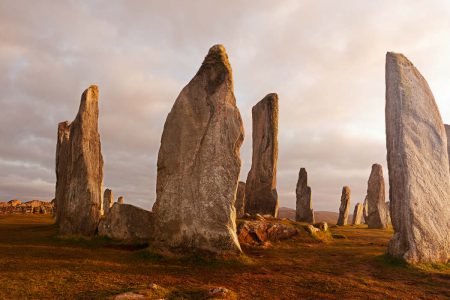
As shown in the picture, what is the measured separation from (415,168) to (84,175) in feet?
42.7

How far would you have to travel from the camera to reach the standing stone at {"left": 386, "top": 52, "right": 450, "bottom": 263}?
41.7 feet

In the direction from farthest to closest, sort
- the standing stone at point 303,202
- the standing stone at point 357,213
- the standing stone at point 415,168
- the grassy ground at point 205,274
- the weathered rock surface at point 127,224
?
the standing stone at point 357,213 → the standing stone at point 303,202 → the weathered rock surface at point 127,224 → the standing stone at point 415,168 → the grassy ground at point 205,274

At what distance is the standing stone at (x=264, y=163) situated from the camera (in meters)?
24.2

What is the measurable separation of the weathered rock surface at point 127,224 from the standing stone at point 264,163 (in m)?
9.06

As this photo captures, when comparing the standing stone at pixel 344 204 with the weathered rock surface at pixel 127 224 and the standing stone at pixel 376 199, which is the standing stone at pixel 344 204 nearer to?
the standing stone at pixel 376 199

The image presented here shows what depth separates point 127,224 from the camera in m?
16.5

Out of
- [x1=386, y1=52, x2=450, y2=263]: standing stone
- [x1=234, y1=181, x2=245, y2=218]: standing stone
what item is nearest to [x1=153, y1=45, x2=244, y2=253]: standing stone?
[x1=386, y1=52, x2=450, y2=263]: standing stone

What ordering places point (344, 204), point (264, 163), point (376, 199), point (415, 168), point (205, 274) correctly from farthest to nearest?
1. point (344, 204)
2. point (376, 199)
3. point (264, 163)
4. point (415, 168)
5. point (205, 274)

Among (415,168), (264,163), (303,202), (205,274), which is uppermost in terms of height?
(264,163)

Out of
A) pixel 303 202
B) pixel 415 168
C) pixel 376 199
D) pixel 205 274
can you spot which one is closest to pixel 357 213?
pixel 376 199

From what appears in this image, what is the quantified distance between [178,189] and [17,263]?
5.22 metres

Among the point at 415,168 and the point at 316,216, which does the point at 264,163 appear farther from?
the point at 316,216

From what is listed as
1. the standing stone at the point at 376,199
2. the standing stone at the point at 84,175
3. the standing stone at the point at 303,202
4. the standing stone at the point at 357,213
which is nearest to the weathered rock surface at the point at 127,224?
the standing stone at the point at 84,175

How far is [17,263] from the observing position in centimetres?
1118
